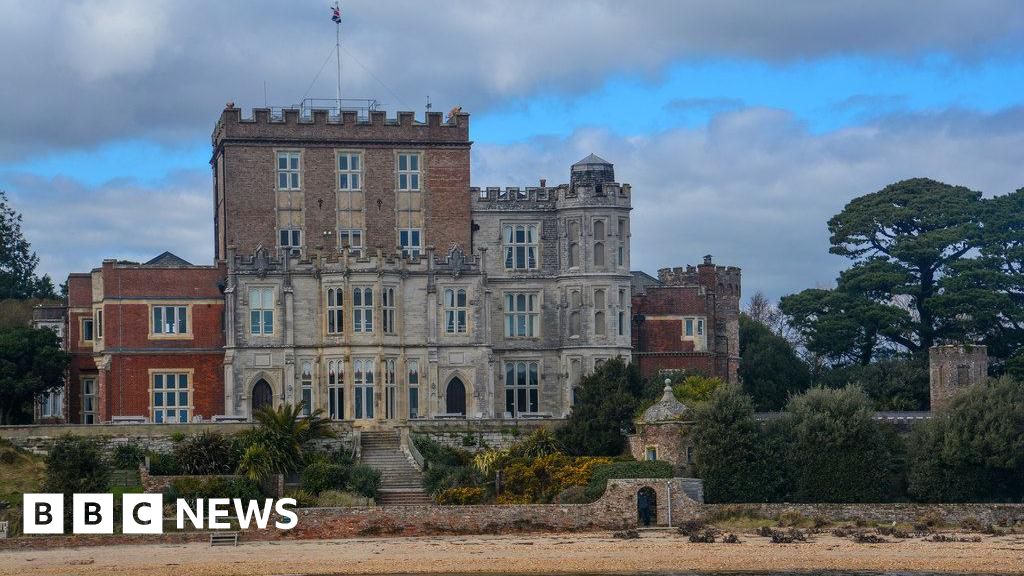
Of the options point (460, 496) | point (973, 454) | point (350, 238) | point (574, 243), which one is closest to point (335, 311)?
point (350, 238)

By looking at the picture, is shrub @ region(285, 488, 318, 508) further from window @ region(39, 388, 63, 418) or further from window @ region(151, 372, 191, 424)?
window @ region(39, 388, 63, 418)

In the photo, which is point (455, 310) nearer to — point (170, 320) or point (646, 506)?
point (170, 320)

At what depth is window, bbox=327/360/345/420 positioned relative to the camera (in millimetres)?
78125

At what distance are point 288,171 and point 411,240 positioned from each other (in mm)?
5554

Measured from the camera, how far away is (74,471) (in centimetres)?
6531

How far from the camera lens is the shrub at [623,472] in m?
66.4

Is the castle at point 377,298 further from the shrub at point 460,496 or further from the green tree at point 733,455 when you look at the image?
the green tree at point 733,455

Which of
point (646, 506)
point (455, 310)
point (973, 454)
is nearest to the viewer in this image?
point (646, 506)

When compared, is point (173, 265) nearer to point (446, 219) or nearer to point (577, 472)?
point (446, 219)

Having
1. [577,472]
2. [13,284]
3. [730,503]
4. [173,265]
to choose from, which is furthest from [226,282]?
[13,284]

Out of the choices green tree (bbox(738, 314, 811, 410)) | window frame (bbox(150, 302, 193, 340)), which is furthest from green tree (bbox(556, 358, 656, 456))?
window frame (bbox(150, 302, 193, 340))

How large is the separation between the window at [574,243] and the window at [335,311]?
1002 cm

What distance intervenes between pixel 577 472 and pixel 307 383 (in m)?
14.0

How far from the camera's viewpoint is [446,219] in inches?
3287
